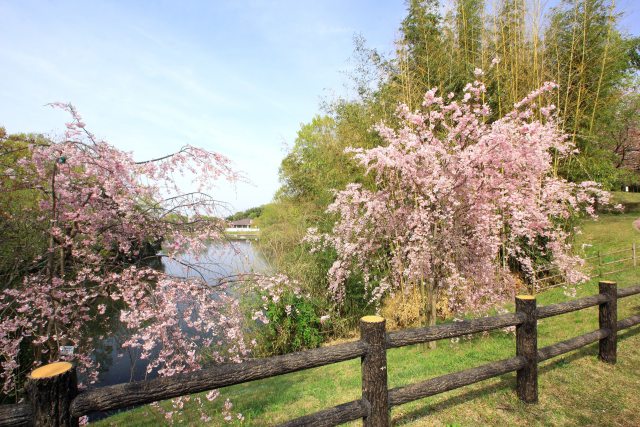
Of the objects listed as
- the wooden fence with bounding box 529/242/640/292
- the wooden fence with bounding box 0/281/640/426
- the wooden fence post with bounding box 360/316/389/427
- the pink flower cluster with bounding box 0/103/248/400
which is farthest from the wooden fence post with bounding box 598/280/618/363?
the wooden fence with bounding box 529/242/640/292

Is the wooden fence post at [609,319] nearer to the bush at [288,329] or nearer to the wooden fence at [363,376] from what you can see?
the wooden fence at [363,376]

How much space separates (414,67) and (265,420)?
328 inches

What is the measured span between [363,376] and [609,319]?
359 centimetres

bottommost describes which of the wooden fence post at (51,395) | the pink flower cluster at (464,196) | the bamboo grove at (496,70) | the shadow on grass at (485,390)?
the shadow on grass at (485,390)

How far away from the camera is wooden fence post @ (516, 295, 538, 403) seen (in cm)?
337

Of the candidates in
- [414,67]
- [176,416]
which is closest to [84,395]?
[176,416]

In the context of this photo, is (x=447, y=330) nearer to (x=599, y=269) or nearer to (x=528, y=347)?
(x=528, y=347)

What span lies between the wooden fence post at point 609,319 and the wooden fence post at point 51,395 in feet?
17.4

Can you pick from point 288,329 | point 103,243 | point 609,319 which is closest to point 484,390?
point 609,319

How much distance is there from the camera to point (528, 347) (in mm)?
3381

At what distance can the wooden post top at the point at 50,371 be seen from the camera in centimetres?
166

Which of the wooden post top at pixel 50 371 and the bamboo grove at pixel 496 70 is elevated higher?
the bamboo grove at pixel 496 70

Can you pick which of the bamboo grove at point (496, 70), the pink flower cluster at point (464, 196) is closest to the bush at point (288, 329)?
the bamboo grove at point (496, 70)

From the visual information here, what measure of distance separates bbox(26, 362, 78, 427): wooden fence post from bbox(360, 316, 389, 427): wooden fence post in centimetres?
179
